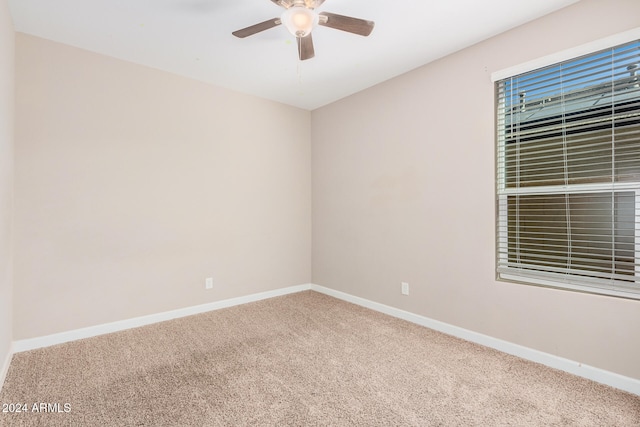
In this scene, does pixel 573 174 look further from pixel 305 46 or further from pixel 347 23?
pixel 305 46

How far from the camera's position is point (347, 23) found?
195 centimetres

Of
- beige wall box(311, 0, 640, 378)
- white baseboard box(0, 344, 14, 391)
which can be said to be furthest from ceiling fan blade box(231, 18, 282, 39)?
white baseboard box(0, 344, 14, 391)

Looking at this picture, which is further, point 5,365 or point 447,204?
point 447,204

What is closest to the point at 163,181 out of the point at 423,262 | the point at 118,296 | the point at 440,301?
the point at 118,296

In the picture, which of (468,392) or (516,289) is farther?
(516,289)

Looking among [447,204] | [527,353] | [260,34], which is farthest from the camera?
[447,204]

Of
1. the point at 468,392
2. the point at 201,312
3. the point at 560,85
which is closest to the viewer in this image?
the point at 468,392

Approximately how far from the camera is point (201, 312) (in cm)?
339

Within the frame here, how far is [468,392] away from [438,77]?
2534mm

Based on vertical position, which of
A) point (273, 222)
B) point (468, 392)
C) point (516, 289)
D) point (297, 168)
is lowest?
point (468, 392)

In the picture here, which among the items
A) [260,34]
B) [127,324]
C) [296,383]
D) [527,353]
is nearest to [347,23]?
[260,34]

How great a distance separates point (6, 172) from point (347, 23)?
8.21 feet

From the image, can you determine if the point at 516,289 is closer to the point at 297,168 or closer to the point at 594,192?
the point at 594,192

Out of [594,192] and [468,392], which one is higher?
[594,192]
